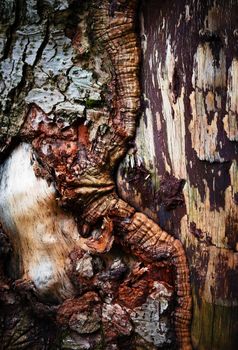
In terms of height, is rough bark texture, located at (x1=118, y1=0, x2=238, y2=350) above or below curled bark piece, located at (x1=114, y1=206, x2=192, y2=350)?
above

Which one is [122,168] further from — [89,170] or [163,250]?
[163,250]

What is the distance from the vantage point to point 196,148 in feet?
4.72

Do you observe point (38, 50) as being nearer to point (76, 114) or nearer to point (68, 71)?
point (68, 71)

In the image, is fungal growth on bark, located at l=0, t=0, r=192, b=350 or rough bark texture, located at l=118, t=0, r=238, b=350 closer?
rough bark texture, located at l=118, t=0, r=238, b=350

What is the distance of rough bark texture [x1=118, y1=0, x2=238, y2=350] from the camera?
4.46 ft

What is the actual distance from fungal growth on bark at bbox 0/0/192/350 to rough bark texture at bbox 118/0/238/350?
0.18 ft

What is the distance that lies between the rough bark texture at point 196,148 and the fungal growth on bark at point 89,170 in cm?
6

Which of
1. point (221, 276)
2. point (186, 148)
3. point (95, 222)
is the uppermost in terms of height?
point (186, 148)

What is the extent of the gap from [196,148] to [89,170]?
399mm

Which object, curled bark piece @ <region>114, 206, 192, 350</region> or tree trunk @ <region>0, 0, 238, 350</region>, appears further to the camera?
curled bark piece @ <region>114, 206, 192, 350</region>

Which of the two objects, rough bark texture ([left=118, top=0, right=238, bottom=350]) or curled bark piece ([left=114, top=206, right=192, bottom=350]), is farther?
curled bark piece ([left=114, top=206, right=192, bottom=350])

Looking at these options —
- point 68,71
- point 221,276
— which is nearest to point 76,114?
point 68,71

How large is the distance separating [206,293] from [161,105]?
687mm

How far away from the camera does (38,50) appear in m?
1.61
